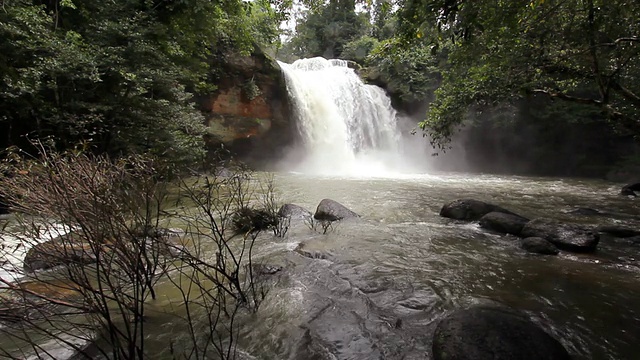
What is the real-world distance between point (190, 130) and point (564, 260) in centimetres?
1007

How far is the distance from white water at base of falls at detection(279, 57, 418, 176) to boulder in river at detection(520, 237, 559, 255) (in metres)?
13.5

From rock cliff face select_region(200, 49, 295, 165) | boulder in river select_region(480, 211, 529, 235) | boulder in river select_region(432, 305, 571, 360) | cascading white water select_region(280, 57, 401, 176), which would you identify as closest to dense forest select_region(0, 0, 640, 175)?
boulder in river select_region(480, 211, 529, 235)

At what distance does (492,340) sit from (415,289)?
1363mm

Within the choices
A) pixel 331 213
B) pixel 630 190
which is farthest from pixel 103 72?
pixel 630 190

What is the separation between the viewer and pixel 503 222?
5977 millimetres

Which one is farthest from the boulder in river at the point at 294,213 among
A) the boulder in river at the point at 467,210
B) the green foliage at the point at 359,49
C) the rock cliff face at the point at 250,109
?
the green foliage at the point at 359,49

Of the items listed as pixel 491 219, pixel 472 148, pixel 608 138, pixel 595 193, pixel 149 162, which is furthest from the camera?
pixel 472 148

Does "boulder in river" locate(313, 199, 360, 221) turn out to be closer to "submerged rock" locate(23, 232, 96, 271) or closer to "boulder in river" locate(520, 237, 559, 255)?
"boulder in river" locate(520, 237, 559, 255)

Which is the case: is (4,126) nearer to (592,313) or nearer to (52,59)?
(52,59)

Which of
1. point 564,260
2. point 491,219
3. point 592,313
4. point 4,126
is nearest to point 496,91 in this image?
point 491,219

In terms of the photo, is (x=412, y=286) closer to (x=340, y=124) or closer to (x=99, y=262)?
(x=99, y=262)

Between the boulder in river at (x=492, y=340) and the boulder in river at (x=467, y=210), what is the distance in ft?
15.1

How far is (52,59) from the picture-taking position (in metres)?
6.42

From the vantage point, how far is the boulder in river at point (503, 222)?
5.81 m
